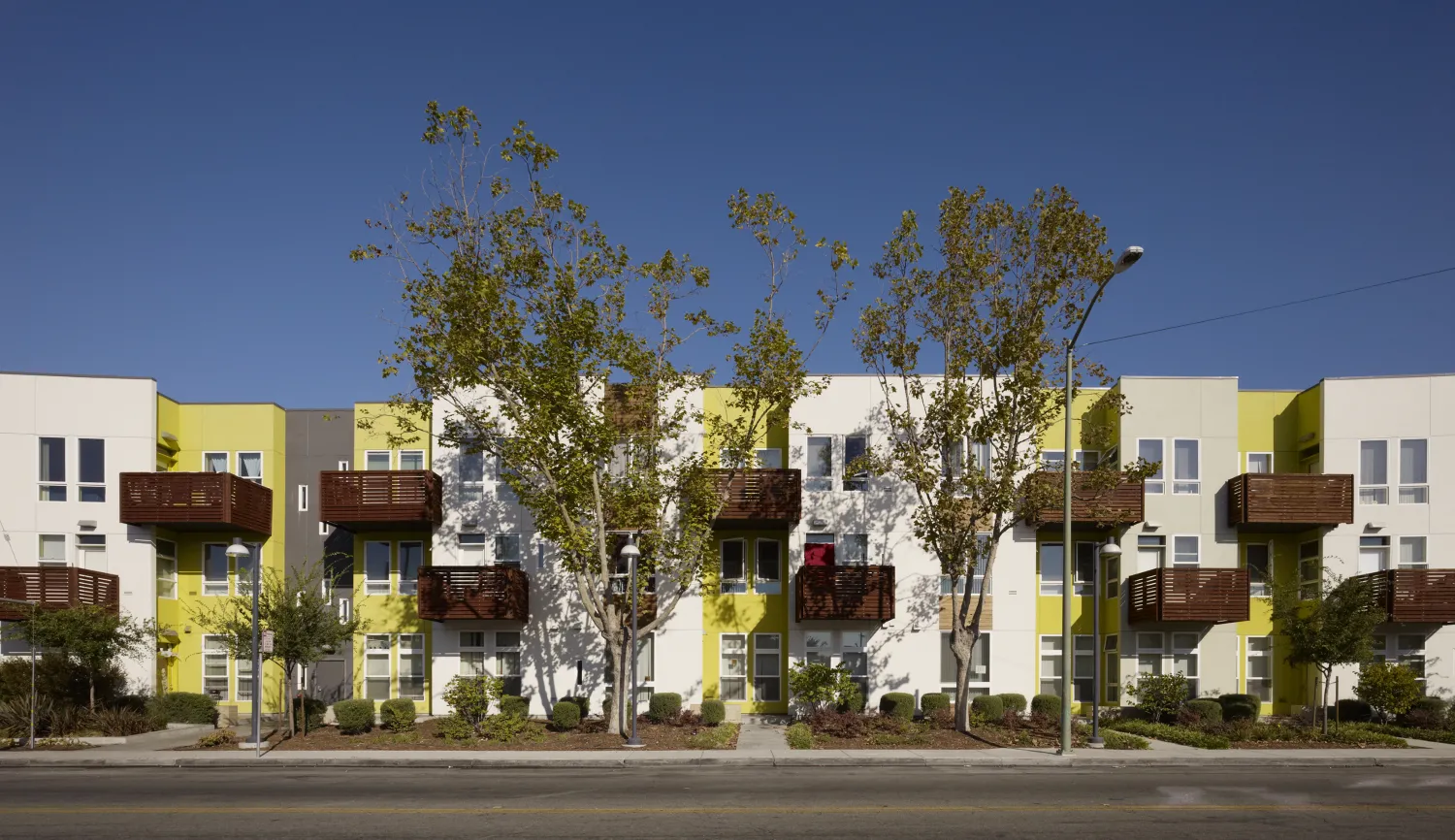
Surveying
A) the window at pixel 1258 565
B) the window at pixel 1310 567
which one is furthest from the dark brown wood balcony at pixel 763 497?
the window at pixel 1310 567

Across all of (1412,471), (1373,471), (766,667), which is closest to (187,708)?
(766,667)

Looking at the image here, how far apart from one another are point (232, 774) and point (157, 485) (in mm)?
13610

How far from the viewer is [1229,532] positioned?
32.9 metres

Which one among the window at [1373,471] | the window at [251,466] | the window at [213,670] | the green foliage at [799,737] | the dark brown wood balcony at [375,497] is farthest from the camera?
the window at [251,466]

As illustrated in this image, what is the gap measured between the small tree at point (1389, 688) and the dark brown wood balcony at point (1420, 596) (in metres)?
1.88

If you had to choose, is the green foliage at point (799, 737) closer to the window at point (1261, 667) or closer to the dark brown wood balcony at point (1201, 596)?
the dark brown wood balcony at point (1201, 596)

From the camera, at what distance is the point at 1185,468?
3284 cm

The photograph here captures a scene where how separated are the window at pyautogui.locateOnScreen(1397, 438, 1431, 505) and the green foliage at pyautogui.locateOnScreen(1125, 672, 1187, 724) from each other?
9.48 meters

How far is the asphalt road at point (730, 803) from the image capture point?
48.2 feet

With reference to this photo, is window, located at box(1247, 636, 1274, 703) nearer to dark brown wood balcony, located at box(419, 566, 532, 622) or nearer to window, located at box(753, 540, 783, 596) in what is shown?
window, located at box(753, 540, 783, 596)

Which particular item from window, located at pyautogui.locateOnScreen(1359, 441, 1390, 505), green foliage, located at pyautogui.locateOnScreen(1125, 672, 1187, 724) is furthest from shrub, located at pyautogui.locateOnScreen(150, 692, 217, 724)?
window, located at pyautogui.locateOnScreen(1359, 441, 1390, 505)

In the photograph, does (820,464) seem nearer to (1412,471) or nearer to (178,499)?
(1412,471)

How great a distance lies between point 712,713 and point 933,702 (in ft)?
21.8

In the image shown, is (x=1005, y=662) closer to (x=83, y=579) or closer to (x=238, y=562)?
(x=238, y=562)
